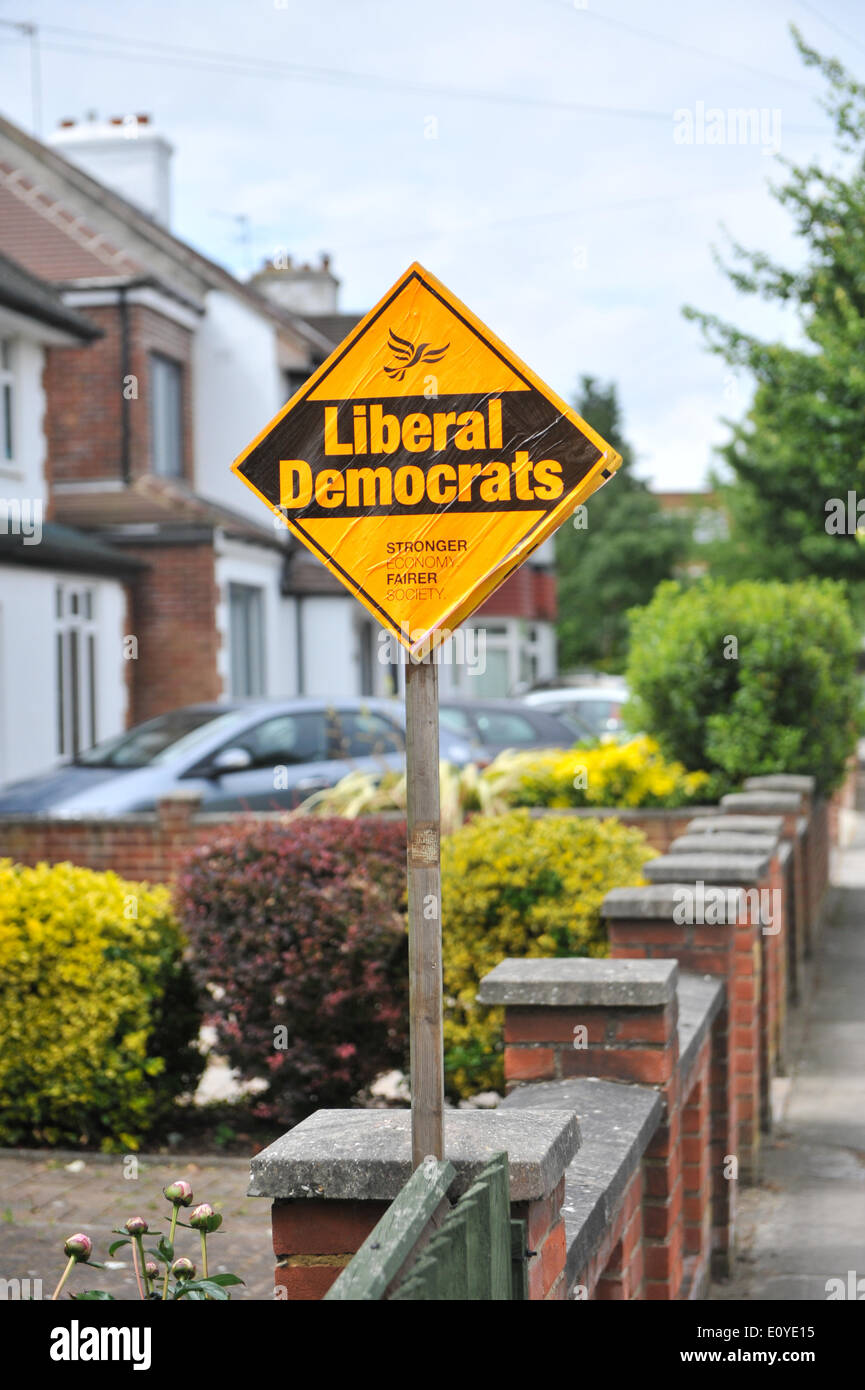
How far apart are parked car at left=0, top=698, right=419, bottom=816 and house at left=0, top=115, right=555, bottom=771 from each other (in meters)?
5.18

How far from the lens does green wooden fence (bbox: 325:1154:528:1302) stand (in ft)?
6.64

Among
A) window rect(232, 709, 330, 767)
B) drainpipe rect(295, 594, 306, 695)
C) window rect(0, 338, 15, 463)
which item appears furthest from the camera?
drainpipe rect(295, 594, 306, 695)

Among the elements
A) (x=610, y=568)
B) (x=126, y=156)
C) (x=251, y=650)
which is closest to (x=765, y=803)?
(x=251, y=650)

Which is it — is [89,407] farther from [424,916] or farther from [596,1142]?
[424,916]

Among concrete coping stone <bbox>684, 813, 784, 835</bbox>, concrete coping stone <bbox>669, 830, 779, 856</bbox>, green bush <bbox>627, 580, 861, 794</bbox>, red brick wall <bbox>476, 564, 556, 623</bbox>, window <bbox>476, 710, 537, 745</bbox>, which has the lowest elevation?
concrete coping stone <bbox>684, 813, 784, 835</bbox>

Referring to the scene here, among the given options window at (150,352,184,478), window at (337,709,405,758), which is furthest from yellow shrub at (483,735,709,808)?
window at (150,352,184,478)

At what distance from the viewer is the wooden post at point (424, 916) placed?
2445mm

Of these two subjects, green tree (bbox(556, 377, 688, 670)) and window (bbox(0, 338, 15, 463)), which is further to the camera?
green tree (bbox(556, 377, 688, 670))

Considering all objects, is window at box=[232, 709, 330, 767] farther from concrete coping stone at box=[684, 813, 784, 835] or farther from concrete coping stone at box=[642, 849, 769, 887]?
concrete coping stone at box=[642, 849, 769, 887]

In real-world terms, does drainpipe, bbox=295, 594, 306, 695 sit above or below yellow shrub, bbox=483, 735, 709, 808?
above

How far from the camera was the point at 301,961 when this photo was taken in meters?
5.94

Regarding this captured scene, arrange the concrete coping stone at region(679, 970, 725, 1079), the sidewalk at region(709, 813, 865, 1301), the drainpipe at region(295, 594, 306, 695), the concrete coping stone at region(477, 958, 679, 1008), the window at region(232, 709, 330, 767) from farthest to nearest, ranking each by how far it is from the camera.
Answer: the drainpipe at region(295, 594, 306, 695), the window at region(232, 709, 330, 767), the sidewalk at region(709, 813, 865, 1301), the concrete coping stone at region(679, 970, 725, 1079), the concrete coping stone at region(477, 958, 679, 1008)

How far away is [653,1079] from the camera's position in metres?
3.84

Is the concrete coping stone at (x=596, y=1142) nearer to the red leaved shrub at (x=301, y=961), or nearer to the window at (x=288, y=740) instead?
the red leaved shrub at (x=301, y=961)
